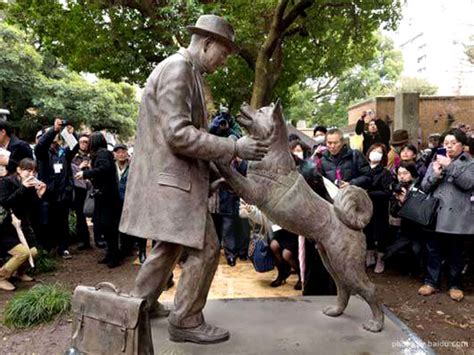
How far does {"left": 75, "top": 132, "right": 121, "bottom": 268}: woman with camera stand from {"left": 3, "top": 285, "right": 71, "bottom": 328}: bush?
5.41ft

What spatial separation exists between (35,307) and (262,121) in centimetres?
322

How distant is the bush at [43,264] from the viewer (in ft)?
20.4

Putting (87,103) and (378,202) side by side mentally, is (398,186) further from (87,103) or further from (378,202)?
(87,103)

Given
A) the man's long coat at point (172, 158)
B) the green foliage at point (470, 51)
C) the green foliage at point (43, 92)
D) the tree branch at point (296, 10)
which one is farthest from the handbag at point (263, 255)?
the green foliage at point (470, 51)

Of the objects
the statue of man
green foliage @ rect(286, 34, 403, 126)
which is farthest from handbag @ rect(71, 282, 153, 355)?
green foliage @ rect(286, 34, 403, 126)

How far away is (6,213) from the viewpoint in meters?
5.41

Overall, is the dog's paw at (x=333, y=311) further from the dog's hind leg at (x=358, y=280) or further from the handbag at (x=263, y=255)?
the handbag at (x=263, y=255)

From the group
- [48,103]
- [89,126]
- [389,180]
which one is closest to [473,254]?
[389,180]

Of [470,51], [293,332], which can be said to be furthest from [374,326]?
[470,51]

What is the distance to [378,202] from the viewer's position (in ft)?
18.8

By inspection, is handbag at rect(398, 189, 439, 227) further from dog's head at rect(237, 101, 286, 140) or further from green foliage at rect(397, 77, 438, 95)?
green foliage at rect(397, 77, 438, 95)

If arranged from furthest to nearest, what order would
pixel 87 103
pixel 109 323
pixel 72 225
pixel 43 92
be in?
pixel 87 103 → pixel 43 92 → pixel 72 225 → pixel 109 323

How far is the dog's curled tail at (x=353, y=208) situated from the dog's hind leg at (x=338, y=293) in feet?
0.97

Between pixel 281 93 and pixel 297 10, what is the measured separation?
17.4 feet
